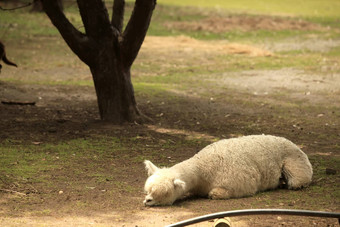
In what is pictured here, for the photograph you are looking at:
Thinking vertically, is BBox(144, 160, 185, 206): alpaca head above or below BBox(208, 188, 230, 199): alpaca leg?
above

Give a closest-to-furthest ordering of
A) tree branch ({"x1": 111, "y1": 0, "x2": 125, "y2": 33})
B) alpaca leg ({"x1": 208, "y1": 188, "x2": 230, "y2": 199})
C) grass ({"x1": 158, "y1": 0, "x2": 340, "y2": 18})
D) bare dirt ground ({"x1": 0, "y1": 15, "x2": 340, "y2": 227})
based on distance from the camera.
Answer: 1. bare dirt ground ({"x1": 0, "y1": 15, "x2": 340, "y2": 227})
2. alpaca leg ({"x1": 208, "y1": 188, "x2": 230, "y2": 199})
3. tree branch ({"x1": 111, "y1": 0, "x2": 125, "y2": 33})
4. grass ({"x1": 158, "y1": 0, "x2": 340, "y2": 18})

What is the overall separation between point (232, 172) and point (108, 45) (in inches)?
157

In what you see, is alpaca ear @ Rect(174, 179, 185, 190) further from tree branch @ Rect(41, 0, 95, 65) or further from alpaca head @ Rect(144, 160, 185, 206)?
tree branch @ Rect(41, 0, 95, 65)

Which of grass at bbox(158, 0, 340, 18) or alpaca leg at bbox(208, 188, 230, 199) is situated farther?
grass at bbox(158, 0, 340, 18)

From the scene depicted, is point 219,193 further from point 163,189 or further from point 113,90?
point 113,90

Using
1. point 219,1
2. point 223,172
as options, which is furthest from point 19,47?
point 219,1

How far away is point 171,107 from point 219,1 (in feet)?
81.5

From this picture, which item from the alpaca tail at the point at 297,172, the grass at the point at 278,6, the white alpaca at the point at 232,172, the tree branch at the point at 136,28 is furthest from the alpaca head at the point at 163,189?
the grass at the point at 278,6

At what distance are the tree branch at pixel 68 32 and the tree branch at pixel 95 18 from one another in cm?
16

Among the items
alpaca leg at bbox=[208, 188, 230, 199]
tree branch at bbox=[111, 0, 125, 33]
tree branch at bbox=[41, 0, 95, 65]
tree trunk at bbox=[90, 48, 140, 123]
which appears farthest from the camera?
tree branch at bbox=[111, 0, 125, 33]

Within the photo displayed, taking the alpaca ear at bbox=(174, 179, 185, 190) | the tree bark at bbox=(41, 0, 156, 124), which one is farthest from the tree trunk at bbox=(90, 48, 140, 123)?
the alpaca ear at bbox=(174, 179, 185, 190)

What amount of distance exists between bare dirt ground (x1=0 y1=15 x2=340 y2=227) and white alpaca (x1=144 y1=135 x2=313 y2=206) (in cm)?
13

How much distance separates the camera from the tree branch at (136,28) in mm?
9500

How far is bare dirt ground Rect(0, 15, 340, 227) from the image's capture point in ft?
19.0
